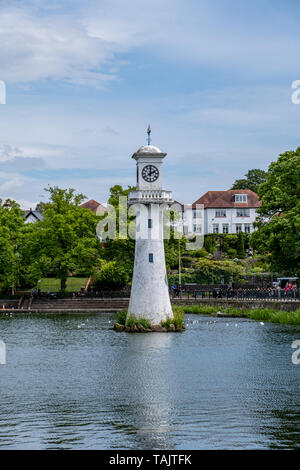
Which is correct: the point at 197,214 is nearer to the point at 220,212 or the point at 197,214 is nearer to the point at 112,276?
the point at 220,212

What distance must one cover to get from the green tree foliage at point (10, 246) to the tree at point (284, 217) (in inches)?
1422

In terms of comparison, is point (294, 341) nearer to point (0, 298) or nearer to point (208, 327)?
point (208, 327)

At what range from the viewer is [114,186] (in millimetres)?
84188

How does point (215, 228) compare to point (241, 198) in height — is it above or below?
below

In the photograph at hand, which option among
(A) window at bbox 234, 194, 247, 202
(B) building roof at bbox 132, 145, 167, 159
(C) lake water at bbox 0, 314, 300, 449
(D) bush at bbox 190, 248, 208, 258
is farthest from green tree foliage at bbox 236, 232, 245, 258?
(B) building roof at bbox 132, 145, 167, 159

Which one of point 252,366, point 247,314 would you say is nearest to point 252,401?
point 252,366

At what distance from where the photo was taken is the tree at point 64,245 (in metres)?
82.0

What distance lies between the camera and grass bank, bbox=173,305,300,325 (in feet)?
178

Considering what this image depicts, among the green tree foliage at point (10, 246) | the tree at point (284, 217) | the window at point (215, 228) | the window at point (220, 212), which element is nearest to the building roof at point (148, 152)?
the tree at point (284, 217)

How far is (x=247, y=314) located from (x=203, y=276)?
29.0 meters

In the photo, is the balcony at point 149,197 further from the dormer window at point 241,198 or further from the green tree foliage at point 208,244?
the dormer window at point 241,198

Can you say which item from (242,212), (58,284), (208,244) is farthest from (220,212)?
(58,284)

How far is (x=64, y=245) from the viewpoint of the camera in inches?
3310

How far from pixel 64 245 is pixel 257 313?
30891mm
